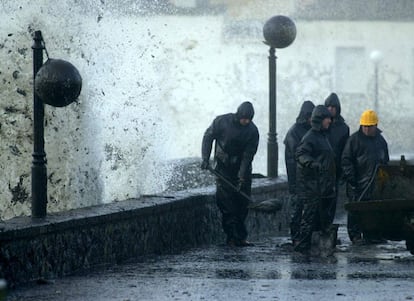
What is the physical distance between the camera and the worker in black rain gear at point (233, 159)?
59.1ft

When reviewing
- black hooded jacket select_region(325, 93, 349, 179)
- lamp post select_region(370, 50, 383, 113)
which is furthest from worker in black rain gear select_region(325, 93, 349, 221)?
lamp post select_region(370, 50, 383, 113)

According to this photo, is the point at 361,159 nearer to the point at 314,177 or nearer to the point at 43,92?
the point at 314,177

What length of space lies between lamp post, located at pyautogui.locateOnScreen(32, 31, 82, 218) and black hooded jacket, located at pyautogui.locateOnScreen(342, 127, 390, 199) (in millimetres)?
5518

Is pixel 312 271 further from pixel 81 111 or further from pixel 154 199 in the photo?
pixel 81 111

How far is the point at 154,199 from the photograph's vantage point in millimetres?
16891

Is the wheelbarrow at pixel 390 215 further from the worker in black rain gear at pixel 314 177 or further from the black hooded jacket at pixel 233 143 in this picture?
the black hooded jacket at pixel 233 143

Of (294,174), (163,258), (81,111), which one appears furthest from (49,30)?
(163,258)

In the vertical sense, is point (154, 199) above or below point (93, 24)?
below

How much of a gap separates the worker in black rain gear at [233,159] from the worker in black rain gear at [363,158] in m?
1.31

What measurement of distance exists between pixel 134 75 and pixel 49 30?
2864mm

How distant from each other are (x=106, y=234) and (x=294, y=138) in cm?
445

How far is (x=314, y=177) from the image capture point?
1705cm

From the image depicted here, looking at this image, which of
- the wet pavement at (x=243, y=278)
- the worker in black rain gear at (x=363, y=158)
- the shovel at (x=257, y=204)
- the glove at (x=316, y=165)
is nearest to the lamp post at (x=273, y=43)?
the worker in black rain gear at (x=363, y=158)

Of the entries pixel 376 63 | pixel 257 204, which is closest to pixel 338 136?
pixel 257 204
